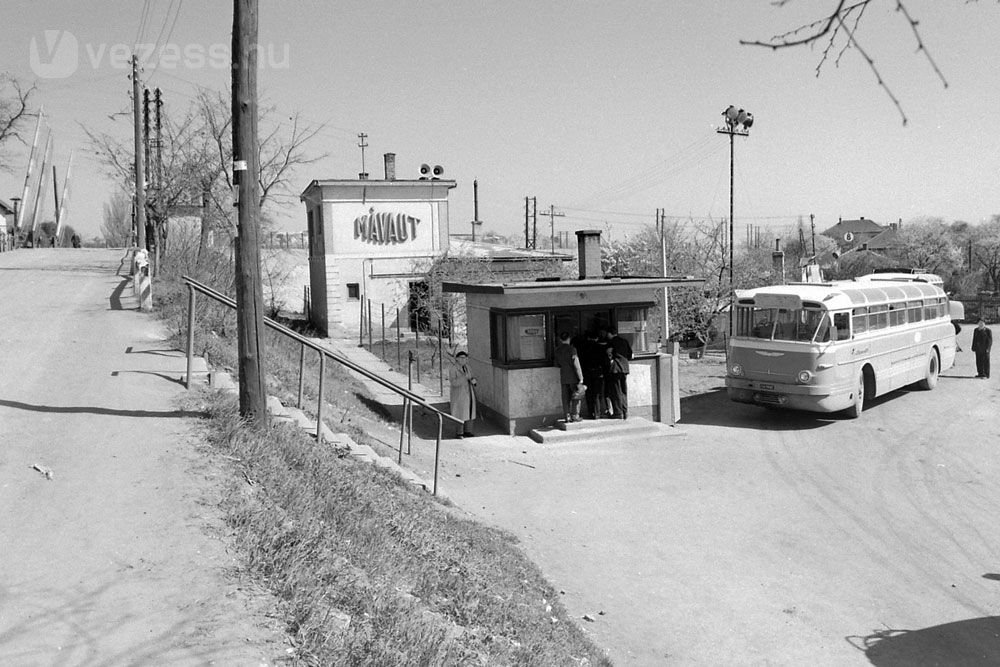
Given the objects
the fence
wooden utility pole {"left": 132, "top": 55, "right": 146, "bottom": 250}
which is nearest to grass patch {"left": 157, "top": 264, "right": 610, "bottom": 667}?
the fence

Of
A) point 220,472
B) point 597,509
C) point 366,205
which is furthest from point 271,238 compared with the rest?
point 220,472

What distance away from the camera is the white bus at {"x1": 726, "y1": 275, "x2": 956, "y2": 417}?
55.4ft

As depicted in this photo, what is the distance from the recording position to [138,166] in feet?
71.6

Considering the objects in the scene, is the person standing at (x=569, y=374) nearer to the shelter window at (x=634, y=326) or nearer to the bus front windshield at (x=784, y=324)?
the shelter window at (x=634, y=326)

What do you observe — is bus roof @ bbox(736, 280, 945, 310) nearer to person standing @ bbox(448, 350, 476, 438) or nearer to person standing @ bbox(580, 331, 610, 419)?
person standing @ bbox(580, 331, 610, 419)

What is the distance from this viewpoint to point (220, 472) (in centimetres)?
684

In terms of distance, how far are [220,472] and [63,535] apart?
4.91ft

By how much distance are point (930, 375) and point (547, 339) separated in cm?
1210

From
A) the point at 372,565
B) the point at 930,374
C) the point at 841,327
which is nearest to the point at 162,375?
the point at 372,565

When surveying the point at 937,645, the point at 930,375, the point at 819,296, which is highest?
the point at 819,296

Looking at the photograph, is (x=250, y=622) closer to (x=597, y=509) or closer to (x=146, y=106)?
(x=597, y=509)

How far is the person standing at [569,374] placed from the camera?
15.1 m

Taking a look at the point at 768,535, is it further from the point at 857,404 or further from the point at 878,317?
the point at 878,317

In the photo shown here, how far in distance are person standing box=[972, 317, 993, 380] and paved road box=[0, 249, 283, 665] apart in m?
21.1
